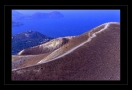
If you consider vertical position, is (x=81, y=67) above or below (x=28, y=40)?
below

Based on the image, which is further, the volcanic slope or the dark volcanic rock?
the dark volcanic rock

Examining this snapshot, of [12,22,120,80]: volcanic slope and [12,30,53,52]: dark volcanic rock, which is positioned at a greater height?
[12,30,53,52]: dark volcanic rock

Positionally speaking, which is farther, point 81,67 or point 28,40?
point 28,40

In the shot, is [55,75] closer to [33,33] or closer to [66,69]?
[66,69]

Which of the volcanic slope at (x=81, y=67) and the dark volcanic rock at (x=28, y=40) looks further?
the dark volcanic rock at (x=28, y=40)

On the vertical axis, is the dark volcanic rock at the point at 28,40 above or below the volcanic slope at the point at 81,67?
above
